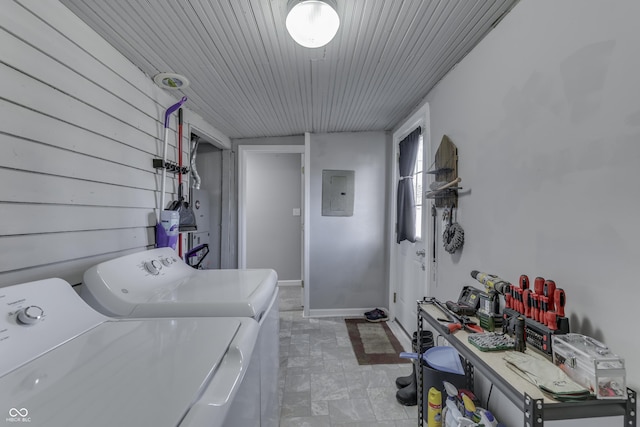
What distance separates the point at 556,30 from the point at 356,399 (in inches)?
92.7

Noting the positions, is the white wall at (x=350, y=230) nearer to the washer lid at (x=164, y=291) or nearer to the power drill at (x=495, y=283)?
the washer lid at (x=164, y=291)

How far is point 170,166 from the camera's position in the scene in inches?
83.8

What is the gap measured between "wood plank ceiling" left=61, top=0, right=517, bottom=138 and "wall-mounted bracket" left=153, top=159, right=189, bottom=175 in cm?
55

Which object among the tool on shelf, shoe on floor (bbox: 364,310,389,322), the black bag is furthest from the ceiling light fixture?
shoe on floor (bbox: 364,310,389,322)

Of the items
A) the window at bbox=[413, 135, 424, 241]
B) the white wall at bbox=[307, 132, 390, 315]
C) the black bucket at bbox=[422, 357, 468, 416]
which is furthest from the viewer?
the white wall at bbox=[307, 132, 390, 315]

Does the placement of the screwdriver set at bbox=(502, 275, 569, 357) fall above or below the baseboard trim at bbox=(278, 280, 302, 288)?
above

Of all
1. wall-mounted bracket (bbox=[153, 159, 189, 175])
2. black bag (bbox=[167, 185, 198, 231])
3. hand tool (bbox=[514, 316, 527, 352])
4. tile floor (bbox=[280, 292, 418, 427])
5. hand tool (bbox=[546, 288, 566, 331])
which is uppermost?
wall-mounted bracket (bbox=[153, 159, 189, 175])

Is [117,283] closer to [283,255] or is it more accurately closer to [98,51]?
[98,51]

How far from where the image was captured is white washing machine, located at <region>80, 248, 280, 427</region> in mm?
1148

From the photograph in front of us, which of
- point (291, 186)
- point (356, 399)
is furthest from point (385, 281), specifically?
point (291, 186)

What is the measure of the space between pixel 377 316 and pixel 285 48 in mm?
2997

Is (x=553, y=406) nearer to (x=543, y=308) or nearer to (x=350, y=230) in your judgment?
(x=543, y=308)

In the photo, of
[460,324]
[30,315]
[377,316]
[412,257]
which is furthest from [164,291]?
[377,316]

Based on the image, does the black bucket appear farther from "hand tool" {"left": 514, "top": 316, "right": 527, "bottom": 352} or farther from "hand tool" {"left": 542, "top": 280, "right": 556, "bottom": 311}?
"hand tool" {"left": 542, "top": 280, "right": 556, "bottom": 311}
